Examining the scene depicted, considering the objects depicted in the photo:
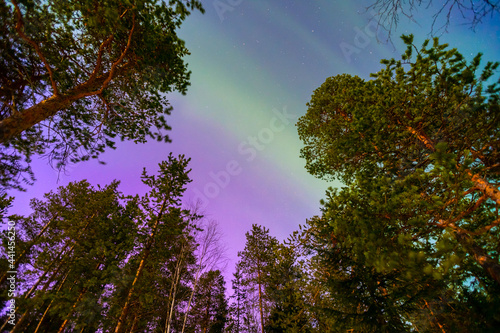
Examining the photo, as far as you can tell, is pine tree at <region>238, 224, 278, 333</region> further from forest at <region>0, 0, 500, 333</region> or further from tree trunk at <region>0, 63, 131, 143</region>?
tree trunk at <region>0, 63, 131, 143</region>

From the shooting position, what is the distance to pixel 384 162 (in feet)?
20.2

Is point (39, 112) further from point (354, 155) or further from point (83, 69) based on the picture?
point (354, 155)

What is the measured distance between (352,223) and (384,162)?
3318 millimetres

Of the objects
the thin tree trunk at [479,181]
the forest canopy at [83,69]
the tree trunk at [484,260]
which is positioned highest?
the forest canopy at [83,69]

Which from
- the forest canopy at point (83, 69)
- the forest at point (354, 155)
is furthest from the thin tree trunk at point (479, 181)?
the forest canopy at point (83, 69)

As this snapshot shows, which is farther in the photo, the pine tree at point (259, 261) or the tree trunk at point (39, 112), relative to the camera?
the pine tree at point (259, 261)

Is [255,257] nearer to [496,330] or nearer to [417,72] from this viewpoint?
[496,330]

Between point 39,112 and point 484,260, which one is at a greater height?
point 39,112

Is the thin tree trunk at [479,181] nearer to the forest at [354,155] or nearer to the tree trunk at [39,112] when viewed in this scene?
the forest at [354,155]

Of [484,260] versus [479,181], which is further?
[479,181]

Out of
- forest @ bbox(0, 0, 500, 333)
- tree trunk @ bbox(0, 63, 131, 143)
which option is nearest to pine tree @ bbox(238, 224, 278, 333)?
forest @ bbox(0, 0, 500, 333)

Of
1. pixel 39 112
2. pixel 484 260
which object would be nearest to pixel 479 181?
pixel 484 260

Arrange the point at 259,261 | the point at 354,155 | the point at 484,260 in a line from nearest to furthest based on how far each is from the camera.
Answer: the point at 484,260
the point at 354,155
the point at 259,261

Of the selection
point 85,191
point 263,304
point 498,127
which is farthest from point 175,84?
point 263,304
